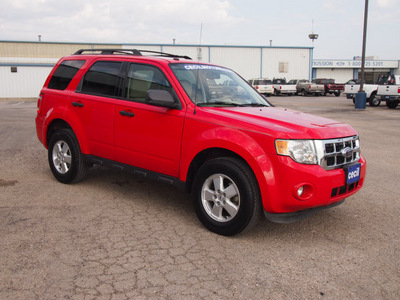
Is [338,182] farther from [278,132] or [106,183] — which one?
[106,183]

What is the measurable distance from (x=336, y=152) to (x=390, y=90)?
799 inches

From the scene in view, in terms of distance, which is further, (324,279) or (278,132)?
(278,132)

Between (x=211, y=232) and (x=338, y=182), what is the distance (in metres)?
1.35

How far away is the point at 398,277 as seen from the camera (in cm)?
320

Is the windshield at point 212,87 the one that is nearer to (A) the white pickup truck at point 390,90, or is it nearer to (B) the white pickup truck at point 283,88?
(A) the white pickup truck at point 390,90

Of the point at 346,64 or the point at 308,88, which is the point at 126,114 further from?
the point at 346,64

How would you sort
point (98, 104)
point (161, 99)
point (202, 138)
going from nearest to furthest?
point (202, 138)
point (161, 99)
point (98, 104)

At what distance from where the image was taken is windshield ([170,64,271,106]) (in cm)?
448

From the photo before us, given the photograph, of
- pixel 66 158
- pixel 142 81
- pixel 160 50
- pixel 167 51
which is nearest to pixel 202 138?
pixel 142 81

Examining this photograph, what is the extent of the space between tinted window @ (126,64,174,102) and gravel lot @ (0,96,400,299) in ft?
4.46

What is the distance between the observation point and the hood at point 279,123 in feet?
12.0

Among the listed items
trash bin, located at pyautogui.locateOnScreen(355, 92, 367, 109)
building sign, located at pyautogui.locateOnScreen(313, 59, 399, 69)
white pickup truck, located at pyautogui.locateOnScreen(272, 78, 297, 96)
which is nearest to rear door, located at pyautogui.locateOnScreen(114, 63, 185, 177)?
trash bin, located at pyautogui.locateOnScreen(355, 92, 367, 109)

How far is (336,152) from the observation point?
380 cm

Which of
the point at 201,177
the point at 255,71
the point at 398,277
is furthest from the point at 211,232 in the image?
the point at 255,71
